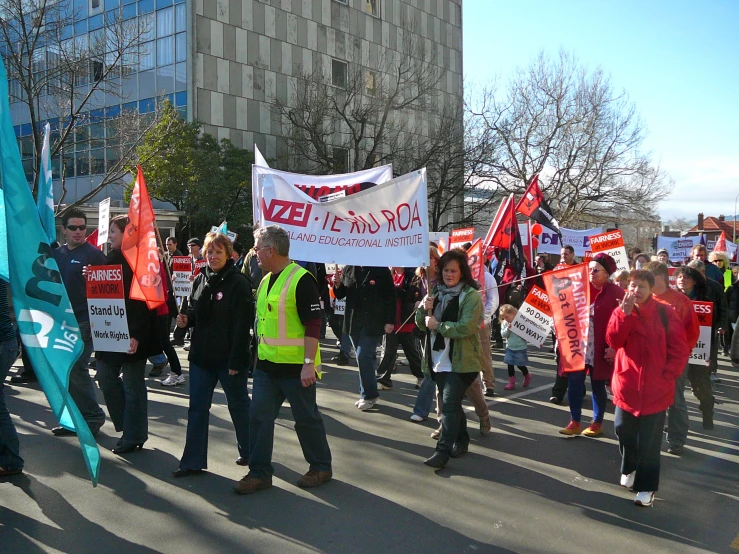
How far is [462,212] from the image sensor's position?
1599 inches

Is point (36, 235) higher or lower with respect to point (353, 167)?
lower

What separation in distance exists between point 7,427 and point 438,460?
3260 millimetres

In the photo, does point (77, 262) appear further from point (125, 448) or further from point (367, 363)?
point (367, 363)

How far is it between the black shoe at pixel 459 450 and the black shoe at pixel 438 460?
41 cm

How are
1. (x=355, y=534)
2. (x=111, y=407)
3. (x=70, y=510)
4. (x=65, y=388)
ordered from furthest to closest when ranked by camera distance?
(x=111, y=407) → (x=70, y=510) → (x=355, y=534) → (x=65, y=388)

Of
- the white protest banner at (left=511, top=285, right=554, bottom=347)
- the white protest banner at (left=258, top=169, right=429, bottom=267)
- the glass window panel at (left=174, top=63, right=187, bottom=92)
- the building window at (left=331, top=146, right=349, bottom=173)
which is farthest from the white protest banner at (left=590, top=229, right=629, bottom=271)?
the glass window panel at (left=174, top=63, right=187, bottom=92)

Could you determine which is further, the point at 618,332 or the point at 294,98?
the point at 294,98

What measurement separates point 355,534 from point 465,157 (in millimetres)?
31635

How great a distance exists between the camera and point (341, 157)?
34344 millimetres

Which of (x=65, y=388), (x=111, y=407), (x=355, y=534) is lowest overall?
(x=355, y=534)

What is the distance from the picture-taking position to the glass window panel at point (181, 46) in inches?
1329

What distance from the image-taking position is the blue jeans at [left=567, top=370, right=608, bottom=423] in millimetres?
6688

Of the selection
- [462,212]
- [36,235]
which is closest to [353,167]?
[462,212]

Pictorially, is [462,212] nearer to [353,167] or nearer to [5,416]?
[353,167]
